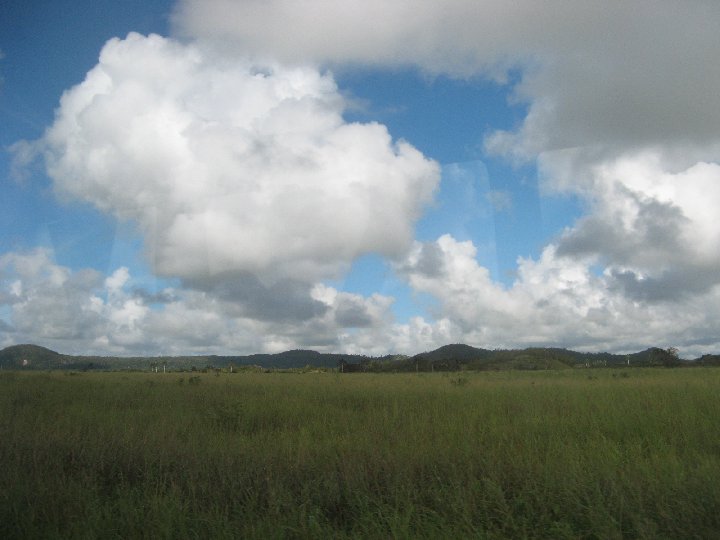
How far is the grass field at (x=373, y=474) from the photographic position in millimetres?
5273

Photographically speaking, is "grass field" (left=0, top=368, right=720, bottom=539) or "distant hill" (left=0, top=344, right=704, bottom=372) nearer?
"grass field" (left=0, top=368, right=720, bottom=539)

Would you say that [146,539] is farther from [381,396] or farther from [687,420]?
[381,396]

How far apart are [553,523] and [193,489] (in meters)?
3.76

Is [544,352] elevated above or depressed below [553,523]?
above

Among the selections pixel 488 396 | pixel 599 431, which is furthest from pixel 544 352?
pixel 599 431

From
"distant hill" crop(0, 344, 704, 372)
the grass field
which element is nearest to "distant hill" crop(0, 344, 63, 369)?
"distant hill" crop(0, 344, 704, 372)

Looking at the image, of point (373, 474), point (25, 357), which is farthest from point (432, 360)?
point (373, 474)

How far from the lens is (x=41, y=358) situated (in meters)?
61.3

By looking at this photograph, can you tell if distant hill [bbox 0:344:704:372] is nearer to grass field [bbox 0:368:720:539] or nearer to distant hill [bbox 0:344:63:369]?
distant hill [bbox 0:344:63:369]

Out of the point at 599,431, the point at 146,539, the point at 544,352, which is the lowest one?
the point at 146,539

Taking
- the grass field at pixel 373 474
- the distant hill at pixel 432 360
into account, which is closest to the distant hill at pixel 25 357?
the distant hill at pixel 432 360

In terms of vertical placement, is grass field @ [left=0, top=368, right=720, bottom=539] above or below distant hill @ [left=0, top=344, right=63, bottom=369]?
below

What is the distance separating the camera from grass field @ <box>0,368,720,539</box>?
5.27 m

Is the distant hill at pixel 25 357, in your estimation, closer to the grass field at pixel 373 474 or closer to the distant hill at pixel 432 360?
the distant hill at pixel 432 360
